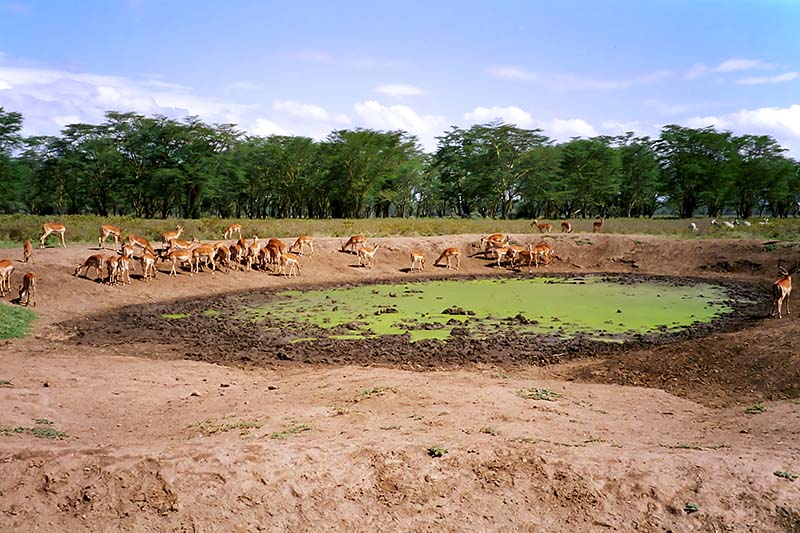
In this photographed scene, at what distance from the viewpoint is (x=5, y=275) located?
58.2ft

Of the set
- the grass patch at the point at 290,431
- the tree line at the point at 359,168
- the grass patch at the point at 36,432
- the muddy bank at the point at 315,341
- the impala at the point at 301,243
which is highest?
the tree line at the point at 359,168

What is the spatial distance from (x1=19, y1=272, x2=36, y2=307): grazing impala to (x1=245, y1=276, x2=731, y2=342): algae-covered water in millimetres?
5561

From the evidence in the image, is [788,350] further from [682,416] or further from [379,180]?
[379,180]

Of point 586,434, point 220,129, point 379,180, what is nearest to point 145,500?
point 586,434

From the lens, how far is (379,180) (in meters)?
65.4

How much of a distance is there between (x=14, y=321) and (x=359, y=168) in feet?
163

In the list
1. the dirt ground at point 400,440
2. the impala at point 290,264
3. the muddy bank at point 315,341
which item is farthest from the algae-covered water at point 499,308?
the impala at point 290,264

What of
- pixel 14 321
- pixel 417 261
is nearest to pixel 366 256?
pixel 417 261

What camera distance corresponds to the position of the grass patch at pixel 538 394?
30.7 ft

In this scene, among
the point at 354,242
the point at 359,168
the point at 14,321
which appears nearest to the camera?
the point at 14,321

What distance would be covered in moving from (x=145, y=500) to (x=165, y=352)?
8078 millimetres

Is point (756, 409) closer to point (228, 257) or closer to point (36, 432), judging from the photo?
point (36, 432)

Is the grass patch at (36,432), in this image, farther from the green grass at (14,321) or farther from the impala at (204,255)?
the impala at (204,255)

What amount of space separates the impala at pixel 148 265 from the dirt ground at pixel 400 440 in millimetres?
8132
